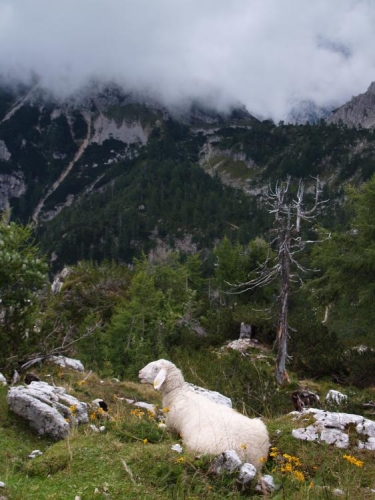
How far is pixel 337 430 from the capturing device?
549cm

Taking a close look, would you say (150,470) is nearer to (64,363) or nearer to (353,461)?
(353,461)

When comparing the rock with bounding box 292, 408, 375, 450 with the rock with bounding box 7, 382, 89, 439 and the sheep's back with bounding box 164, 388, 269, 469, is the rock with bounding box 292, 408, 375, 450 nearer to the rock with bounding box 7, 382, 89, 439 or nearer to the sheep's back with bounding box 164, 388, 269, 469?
the sheep's back with bounding box 164, 388, 269, 469

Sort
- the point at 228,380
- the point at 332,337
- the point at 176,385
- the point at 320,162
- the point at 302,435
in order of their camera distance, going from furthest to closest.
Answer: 1. the point at 320,162
2. the point at 332,337
3. the point at 228,380
4. the point at 176,385
5. the point at 302,435

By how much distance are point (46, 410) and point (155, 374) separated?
1.69 meters

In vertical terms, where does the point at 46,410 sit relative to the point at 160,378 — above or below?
below

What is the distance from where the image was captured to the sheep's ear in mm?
6316

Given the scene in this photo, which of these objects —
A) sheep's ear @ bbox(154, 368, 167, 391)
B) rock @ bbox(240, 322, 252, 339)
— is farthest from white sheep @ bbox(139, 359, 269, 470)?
rock @ bbox(240, 322, 252, 339)

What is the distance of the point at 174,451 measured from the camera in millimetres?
4547

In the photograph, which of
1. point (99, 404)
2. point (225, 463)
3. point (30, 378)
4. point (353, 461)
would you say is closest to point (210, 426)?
Result: point (225, 463)

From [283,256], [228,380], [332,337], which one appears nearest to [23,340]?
[228,380]

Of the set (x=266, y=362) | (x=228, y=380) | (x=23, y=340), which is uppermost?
(x=23, y=340)

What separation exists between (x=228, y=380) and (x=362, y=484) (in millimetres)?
10035

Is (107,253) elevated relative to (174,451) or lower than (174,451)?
lower

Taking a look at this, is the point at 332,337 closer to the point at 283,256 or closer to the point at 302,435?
the point at 283,256
